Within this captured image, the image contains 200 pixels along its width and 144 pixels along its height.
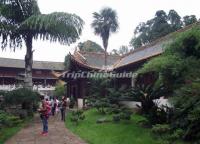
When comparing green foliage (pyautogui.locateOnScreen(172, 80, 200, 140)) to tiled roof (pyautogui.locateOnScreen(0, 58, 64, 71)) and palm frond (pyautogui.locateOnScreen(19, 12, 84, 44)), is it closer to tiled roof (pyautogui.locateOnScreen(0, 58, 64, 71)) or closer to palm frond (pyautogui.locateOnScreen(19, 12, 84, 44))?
palm frond (pyautogui.locateOnScreen(19, 12, 84, 44))

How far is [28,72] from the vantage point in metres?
23.0

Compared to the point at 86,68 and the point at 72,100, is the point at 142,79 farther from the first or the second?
the point at 72,100

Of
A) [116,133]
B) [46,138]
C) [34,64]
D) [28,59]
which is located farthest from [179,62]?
[34,64]

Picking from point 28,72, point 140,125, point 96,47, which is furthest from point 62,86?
point 140,125

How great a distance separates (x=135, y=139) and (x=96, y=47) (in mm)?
42000

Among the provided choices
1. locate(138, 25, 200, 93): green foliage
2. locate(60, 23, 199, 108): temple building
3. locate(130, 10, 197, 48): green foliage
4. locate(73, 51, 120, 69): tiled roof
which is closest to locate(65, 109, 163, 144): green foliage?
locate(138, 25, 200, 93): green foliage

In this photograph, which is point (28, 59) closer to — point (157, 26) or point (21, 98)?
point (21, 98)

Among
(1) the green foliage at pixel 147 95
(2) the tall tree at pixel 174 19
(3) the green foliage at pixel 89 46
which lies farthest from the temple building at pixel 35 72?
(1) the green foliage at pixel 147 95

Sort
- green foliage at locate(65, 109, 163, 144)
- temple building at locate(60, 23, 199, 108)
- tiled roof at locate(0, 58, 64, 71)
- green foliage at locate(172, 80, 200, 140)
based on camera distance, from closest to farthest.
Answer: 1. green foliage at locate(172, 80, 200, 140)
2. green foliage at locate(65, 109, 163, 144)
3. temple building at locate(60, 23, 199, 108)
4. tiled roof at locate(0, 58, 64, 71)

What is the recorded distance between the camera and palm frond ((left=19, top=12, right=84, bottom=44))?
20833 mm

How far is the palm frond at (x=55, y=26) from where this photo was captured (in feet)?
68.3

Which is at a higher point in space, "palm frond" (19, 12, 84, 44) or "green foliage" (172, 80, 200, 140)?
"palm frond" (19, 12, 84, 44)

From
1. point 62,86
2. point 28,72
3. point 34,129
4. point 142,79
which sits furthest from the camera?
point 62,86

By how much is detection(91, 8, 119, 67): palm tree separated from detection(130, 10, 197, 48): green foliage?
17102mm
